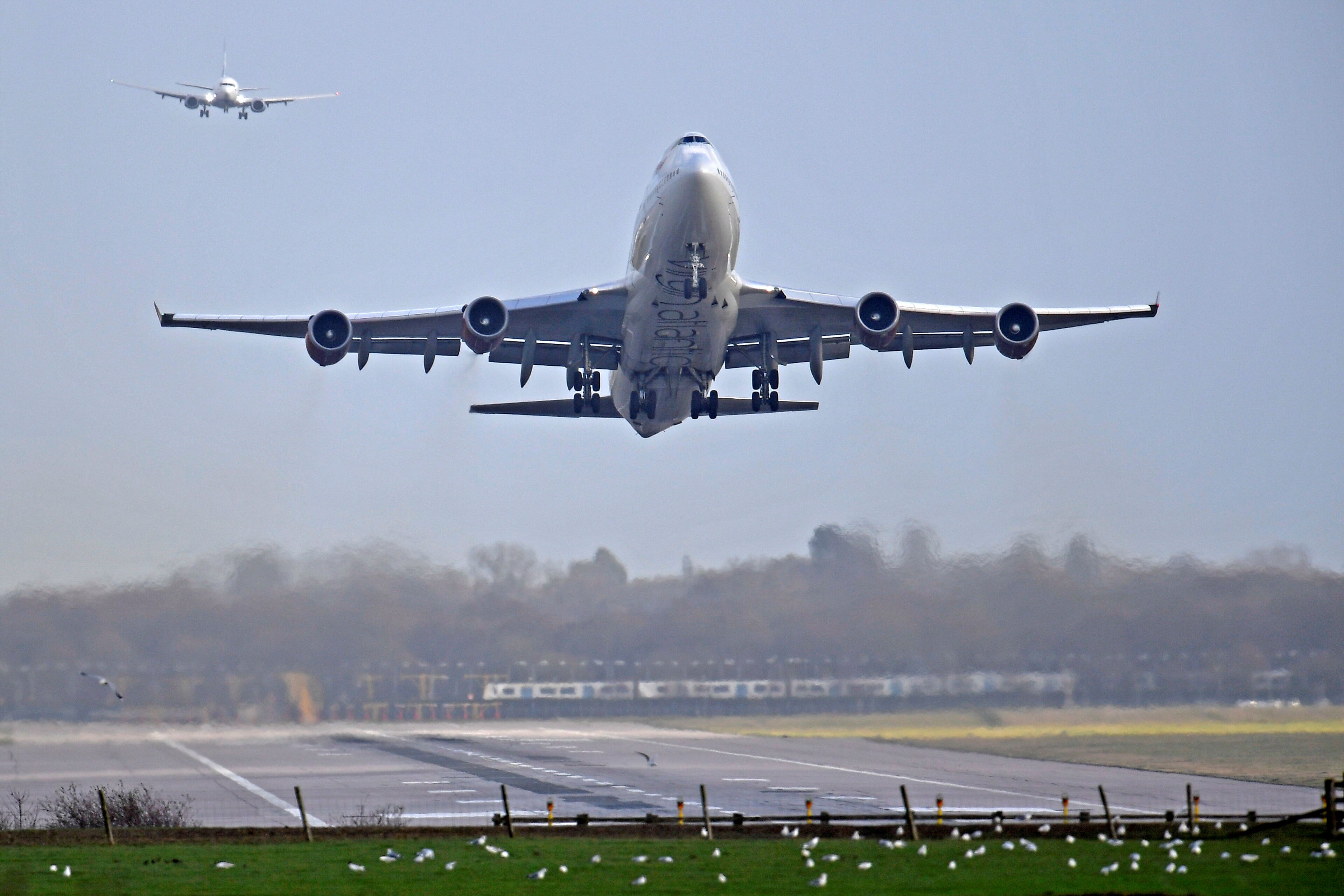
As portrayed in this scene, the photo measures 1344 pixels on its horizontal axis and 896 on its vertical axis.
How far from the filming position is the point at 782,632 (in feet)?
165

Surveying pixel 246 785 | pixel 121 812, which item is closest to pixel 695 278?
pixel 121 812

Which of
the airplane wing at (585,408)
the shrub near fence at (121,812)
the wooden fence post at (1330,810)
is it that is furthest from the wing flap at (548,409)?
the wooden fence post at (1330,810)

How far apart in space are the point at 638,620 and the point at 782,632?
5691mm

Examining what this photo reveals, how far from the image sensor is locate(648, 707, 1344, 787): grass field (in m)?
41.8

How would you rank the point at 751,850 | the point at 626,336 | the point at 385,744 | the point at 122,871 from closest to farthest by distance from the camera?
the point at 122,871 < the point at 751,850 < the point at 626,336 < the point at 385,744

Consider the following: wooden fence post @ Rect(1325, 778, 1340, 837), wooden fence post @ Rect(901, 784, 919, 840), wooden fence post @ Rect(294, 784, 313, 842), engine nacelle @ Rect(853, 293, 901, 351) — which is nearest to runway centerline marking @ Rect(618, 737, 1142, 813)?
wooden fence post @ Rect(1325, 778, 1340, 837)

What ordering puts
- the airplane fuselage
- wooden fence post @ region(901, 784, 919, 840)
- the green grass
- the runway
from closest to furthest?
1. the green grass
2. wooden fence post @ region(901, 784, 919, 840)
3. the airplane fuselage
4. the runway

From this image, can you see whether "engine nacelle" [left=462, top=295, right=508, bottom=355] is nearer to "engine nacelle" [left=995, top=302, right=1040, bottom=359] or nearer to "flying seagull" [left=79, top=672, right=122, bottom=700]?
"engine nacelle" [left=995, top=302, right=1040, bottom=359]

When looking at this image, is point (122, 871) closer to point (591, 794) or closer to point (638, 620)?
point (591, 794)

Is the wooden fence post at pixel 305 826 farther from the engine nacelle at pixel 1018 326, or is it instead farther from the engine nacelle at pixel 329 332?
the engine nacelle at pixel 1018 326

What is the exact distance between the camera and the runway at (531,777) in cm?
3625

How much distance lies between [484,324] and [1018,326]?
12802 millimetres

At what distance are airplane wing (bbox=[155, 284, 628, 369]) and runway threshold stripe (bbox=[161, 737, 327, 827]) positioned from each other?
11289 millimetres

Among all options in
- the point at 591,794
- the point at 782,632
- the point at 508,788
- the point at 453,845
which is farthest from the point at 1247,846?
the point at 782,632
